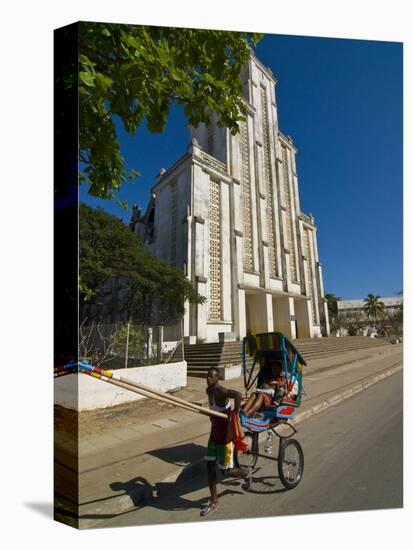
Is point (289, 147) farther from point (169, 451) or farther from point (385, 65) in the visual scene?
point (169, 451)

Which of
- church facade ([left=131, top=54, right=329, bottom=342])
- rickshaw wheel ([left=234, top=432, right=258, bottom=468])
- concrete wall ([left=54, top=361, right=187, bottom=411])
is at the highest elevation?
church facade ([left=131, top=54, right=329, bottom=342])

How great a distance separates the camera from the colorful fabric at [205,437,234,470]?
3393 millimetres

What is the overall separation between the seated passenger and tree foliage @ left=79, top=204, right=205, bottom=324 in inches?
80.0

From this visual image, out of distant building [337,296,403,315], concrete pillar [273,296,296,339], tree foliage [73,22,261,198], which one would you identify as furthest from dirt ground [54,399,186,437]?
distant building [337,296,403,315]

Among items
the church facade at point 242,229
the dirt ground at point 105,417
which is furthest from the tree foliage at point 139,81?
the dirt ground at point 105,417

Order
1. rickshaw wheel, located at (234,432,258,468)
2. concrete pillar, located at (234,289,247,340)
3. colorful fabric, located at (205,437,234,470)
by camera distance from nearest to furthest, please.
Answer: colorful fabric, located at (205,437,234,470)
rickshaw wheel, located at (234,432,258,468)
concrete pillar, located at (234,289,247,340)

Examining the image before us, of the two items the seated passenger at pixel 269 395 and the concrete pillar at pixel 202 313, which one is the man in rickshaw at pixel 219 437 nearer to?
the seated passenger at pixel 269 395

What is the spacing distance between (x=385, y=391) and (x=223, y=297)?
550 centimetres

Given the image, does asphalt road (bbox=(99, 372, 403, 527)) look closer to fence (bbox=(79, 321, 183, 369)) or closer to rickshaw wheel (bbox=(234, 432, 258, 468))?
rickshaw wheel (bbox=(234, 432, 258, 468))

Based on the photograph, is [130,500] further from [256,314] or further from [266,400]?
[256,314]

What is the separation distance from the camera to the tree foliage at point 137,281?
5.39 meters

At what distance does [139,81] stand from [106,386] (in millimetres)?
4714

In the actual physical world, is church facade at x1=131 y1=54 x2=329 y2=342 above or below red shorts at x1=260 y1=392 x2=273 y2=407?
above

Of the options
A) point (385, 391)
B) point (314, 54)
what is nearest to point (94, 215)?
point (314, 54)
